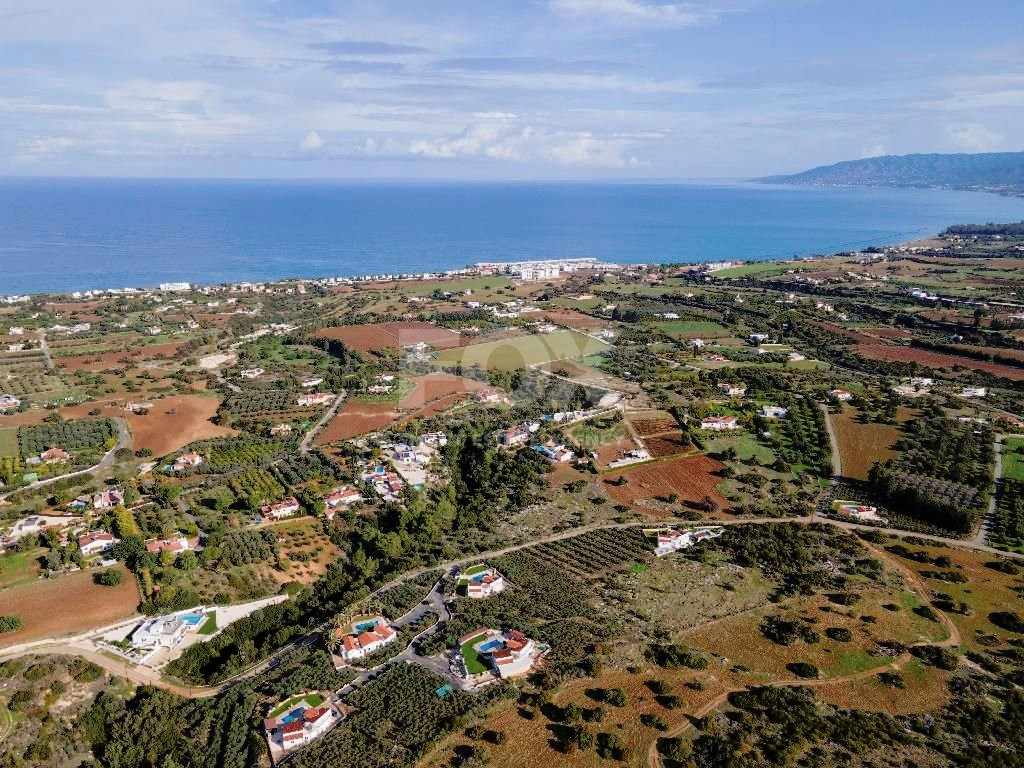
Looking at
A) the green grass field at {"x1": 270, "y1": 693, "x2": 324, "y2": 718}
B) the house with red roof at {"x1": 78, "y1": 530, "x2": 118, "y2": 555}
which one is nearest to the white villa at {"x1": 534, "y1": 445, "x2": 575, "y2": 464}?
the green grass field at {"x1": 270, "y1": 693, "x2": 324, "y2": 718}

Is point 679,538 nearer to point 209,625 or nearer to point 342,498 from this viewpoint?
point 342,498

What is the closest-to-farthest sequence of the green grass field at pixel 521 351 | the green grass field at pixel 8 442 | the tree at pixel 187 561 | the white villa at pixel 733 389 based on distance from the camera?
the tree at pixel 187 561, the green grass field at pixel 8 442, the white villa at pixel 733 389, the green grass field at pixel 521 351

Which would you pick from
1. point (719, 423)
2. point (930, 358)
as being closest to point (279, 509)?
point (719, 423)

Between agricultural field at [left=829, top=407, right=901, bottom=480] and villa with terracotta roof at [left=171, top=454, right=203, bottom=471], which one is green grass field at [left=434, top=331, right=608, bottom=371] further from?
agricultural field at [left=829, top=407, right=901, bottom=480]

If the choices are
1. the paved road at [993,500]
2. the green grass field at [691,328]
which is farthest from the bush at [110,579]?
the green grass field at [691,328]

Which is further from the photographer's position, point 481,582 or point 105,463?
point 105,463

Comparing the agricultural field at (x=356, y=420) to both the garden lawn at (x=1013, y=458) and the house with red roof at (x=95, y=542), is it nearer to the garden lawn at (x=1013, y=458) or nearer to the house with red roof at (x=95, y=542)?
the house with red roof at (x=95, y=542)
